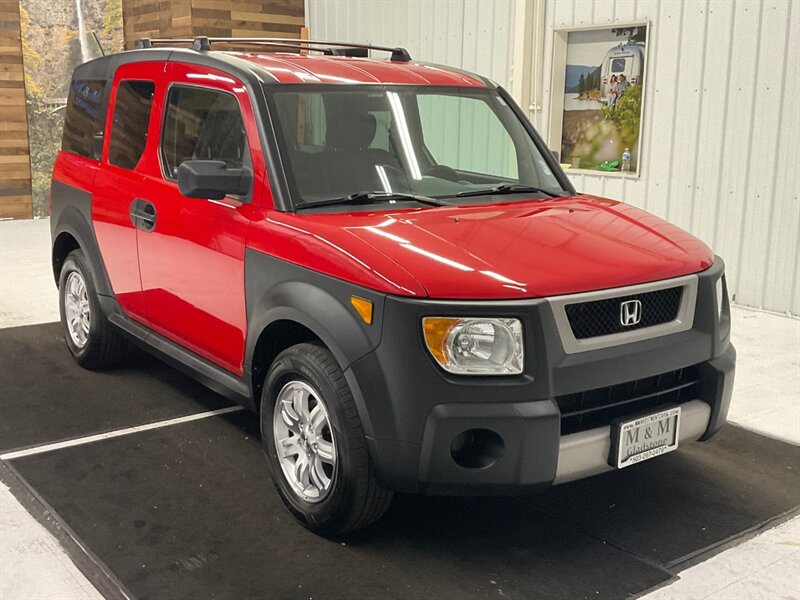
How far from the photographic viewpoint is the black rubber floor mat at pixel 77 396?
14.8ft

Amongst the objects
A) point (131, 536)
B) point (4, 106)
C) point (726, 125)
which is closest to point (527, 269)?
point (131, 536)

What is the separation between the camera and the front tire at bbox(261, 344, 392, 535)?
3055 millimetres

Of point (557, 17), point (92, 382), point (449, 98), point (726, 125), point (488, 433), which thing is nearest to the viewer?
point (488, 433)

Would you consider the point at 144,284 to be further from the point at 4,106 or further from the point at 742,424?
the point at 4,106

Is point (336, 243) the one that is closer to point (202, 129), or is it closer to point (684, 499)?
point (202, 129)

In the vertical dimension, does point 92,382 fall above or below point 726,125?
below

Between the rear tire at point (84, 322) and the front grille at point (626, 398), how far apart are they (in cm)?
296

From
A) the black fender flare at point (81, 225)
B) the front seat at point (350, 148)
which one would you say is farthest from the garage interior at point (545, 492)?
the front seat at point (350, 148)

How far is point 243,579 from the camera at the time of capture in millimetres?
3059

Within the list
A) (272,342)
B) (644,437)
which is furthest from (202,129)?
(644,437)

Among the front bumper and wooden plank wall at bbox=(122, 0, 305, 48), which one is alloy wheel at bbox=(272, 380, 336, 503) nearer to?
the front bumper

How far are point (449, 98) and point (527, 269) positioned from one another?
1.49 m

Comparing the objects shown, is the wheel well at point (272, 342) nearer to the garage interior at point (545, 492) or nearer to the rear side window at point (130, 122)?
the garage interior at point (545, 492)

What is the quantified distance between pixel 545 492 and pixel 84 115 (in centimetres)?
339
